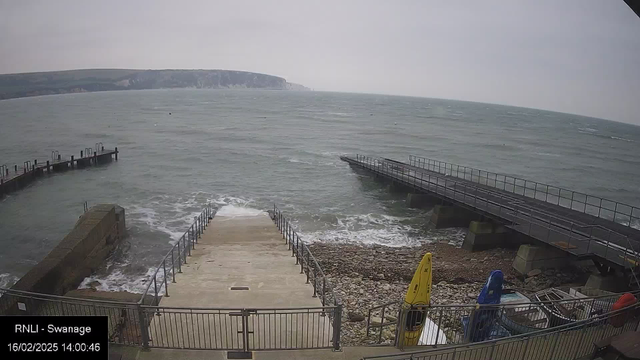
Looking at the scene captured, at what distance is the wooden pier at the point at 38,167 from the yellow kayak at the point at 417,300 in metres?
34.3

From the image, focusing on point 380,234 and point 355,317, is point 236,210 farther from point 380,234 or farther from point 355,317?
point 355,317

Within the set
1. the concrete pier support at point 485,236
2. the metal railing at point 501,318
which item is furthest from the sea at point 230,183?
the metal railing at point 501,318

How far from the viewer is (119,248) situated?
67.6ft

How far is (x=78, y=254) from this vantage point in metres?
16.3

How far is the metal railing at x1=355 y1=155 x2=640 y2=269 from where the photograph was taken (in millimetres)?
15148

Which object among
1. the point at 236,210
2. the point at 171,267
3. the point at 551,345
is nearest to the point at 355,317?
the point at 551,345

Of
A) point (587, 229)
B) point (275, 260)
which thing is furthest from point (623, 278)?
point (275, 260)

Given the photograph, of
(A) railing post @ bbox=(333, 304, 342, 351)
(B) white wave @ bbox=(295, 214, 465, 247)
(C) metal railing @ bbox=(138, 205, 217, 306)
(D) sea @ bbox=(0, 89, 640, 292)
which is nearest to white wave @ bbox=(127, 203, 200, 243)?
(D) sea @ bbox=(0, 89, 640, 292)

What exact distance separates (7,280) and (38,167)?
23.8 metres

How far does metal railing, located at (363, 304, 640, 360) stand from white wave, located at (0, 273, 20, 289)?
56.7ft

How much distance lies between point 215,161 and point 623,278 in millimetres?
41395

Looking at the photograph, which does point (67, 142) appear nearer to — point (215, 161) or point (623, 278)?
point (215, 161)

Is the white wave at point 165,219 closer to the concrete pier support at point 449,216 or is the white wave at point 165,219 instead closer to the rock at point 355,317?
the rock at point 355,317

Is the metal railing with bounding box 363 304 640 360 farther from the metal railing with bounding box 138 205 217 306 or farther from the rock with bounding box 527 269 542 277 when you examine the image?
the rock with bounding box 527 269 542 277
